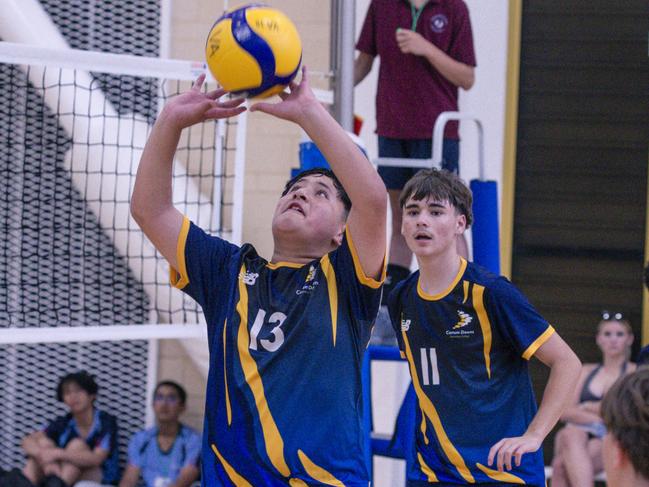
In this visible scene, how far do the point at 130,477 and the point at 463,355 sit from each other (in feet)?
12.1

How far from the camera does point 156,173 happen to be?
2.65 m

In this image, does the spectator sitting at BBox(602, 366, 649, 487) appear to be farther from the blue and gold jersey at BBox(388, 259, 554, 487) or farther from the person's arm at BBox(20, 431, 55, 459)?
the person's arm at BBox(20, 431, 55, 459)

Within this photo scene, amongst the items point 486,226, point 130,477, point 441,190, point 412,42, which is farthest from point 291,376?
point 130,477

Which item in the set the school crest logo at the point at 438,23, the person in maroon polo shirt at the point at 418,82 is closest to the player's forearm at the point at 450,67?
the person in maroon polo shirt at the point at 418,82

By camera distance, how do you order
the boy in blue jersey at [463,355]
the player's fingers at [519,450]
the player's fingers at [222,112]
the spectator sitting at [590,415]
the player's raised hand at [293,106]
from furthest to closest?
the spectator sitting at [590,415], the boy in blue jersey at [463,355], the player's fingers at [519,450], the player's fingers at [222,112], the player's raised hand at [293,106]

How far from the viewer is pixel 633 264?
688 centimetres

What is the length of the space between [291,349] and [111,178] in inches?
159

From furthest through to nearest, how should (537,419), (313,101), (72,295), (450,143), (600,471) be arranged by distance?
1. (72,295)
2. (600,471)
3. (450,143)
4. (537,419)
5. (313,101)

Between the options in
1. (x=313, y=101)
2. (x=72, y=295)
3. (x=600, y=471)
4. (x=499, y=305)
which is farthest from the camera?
(x=72, y=295)

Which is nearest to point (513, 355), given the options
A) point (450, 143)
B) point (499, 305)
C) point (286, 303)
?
point (499, 305)

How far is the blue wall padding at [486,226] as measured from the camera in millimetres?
4668

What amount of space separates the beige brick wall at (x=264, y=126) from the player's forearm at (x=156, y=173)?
4165mm

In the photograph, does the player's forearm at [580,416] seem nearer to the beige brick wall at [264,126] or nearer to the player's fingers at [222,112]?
the beige brick wall at [264,126]

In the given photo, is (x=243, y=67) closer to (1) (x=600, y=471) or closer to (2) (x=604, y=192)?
(1) (x=600, y=471)
